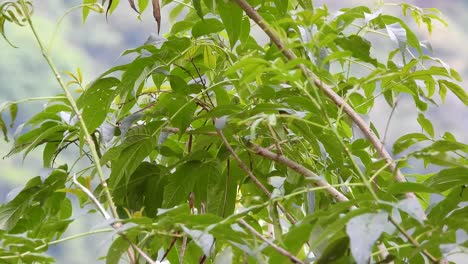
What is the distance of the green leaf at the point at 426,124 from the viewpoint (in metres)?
0.89

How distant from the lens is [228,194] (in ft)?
2.77

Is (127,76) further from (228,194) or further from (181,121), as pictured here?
(228,194)

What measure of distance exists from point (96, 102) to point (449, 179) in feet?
1.33

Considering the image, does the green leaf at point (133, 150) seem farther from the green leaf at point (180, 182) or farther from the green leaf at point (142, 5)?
the green leaf at point (142, 5)

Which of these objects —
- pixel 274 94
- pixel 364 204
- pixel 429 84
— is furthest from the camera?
pixel 429 84

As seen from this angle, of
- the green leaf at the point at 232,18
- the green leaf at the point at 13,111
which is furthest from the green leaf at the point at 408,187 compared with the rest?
the green leaf at the point at 13,111

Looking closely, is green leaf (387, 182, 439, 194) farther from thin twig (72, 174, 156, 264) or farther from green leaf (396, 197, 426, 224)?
thin twig (72, 174, 156, 264)

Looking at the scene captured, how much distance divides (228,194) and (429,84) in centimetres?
29

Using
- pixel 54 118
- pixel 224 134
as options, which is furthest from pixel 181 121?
pixel 54 118

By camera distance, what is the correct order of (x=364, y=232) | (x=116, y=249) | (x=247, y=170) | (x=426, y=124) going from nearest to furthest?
(x=364, y=232) → (x=116, y=249) → (x=247, y=170) → (x=426, y=124)

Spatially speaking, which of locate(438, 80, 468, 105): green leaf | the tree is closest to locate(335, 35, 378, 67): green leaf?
the tree

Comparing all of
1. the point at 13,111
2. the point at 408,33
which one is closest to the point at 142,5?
the point at 13,111

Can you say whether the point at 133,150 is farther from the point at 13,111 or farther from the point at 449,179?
the point at 449,179

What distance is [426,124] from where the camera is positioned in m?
0.90
